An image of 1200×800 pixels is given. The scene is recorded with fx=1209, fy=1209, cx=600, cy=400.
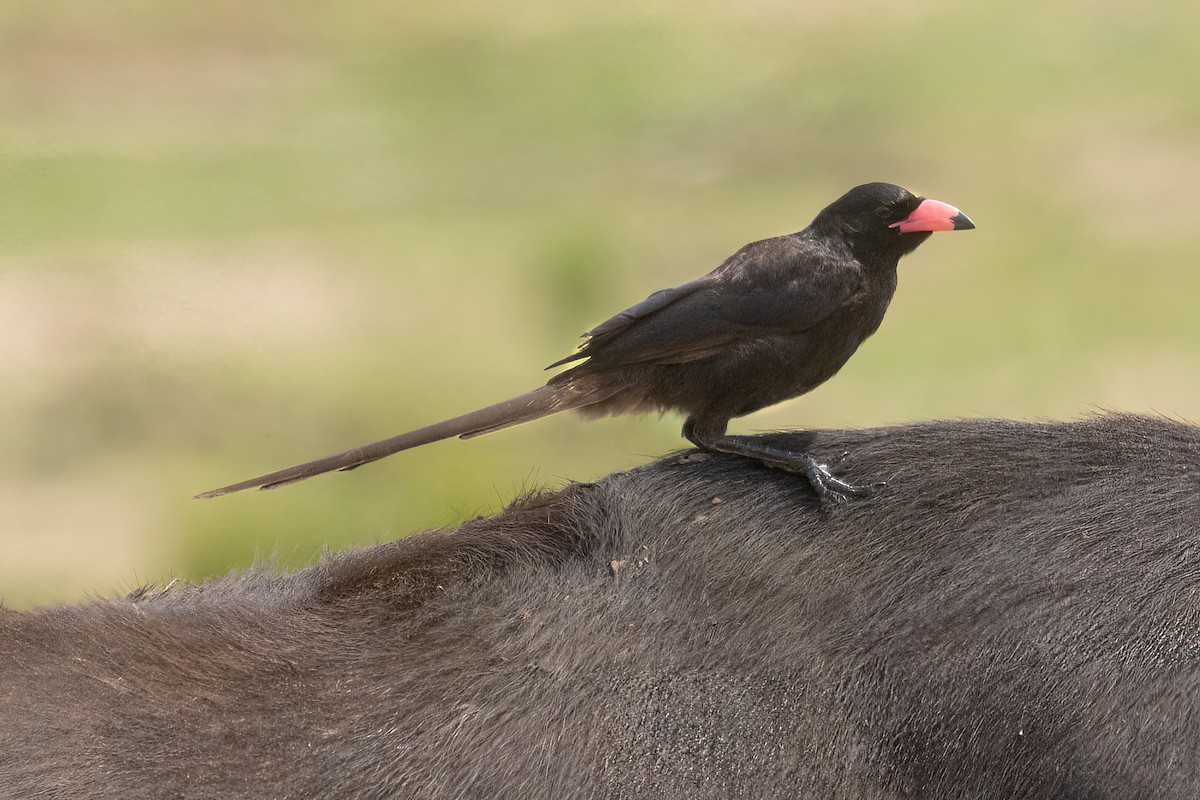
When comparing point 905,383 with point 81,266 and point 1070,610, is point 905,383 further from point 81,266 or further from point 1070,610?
point 81,266

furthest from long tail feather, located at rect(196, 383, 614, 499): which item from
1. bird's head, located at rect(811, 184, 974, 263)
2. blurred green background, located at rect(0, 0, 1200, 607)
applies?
blurred green background, located at rect(0, 0, 1200, 607)

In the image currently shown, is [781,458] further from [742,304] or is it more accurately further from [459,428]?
[459,428]

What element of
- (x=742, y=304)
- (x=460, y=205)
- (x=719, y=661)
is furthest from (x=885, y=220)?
(x=460, y=205)

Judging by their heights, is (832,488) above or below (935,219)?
below

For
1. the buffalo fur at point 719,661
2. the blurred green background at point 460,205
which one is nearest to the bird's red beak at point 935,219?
the buffalo fur at point 719,661

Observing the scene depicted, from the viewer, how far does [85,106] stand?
181 centimetres

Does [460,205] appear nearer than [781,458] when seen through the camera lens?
No

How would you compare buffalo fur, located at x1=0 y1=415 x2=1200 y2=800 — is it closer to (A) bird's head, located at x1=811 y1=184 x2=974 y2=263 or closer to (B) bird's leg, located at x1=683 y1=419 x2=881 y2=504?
(B) bird's leg, located at x1=683 y1=419 x2=881 y2=504

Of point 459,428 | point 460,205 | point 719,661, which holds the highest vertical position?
point 460,205

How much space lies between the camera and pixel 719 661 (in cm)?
100

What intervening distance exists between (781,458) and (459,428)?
29cm

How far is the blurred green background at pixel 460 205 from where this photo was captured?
182 centimetres

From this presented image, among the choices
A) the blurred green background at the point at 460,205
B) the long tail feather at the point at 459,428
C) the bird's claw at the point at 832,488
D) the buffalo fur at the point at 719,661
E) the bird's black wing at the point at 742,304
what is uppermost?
the blurred green background at the point at 460,205

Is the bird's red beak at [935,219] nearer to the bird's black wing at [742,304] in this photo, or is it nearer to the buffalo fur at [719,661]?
the bird's black wing at [742,304]
